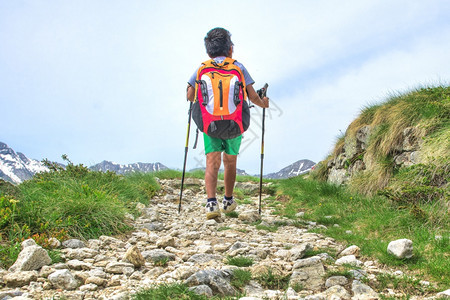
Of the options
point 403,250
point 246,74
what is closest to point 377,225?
point 403,250

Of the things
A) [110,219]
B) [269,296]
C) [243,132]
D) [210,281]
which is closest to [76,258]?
Result: [110,219]

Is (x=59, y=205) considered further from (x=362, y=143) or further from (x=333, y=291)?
(x=362, y=143)

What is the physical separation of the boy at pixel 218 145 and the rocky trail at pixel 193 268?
1030mm

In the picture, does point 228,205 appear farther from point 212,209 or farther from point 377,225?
point 377,225

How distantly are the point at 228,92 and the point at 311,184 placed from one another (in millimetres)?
5661

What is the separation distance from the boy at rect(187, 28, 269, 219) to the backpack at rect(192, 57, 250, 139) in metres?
0.27

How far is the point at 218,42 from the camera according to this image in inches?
281

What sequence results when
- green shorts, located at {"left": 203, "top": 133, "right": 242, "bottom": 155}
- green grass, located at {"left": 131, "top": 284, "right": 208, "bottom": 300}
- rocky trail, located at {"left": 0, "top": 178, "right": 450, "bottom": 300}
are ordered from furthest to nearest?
green shorts, located at {"left": 203, "top": 133, "right": 242, "bottom": 155} → rocky trail, located at {"left": 0, "top": 178, "right": 450, "bottom": 300} → green grass, located at {"left": 131, "top": 284, "right": 208, "bottom": 300}

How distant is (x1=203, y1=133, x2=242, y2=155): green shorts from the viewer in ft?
22.4

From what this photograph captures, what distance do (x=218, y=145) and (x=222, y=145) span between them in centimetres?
14

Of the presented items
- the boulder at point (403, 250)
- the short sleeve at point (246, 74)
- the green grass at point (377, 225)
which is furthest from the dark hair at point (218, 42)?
the boulder at point (403, 250)

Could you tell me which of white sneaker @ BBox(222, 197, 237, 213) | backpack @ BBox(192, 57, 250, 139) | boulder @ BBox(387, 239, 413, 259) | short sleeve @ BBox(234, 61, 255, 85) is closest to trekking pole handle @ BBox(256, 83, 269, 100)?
short sleeve @ BBox(234, 61, 255, 85)

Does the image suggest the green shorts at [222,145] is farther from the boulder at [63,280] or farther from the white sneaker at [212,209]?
the boulder at [63,280]

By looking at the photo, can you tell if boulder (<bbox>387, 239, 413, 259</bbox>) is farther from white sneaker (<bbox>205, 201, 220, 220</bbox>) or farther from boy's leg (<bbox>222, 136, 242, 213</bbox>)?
white sneaker (<bbox>205, 201, 220, 220</bbox>)
